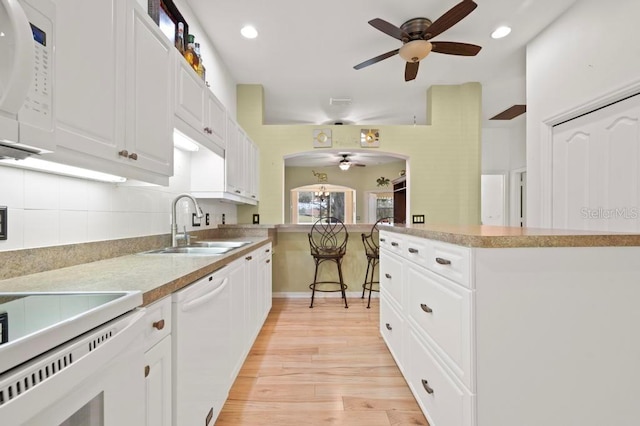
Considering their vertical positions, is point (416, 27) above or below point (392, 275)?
above

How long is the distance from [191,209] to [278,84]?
7.47 ft

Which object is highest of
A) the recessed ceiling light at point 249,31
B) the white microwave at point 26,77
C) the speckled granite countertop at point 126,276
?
the recessed ceiling light at point 249,31

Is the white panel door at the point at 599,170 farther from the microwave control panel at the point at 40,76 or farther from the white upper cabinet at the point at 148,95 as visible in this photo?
the microwave control panel at the point at 40,76

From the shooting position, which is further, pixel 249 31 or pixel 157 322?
pixel 249 31

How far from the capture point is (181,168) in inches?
91.4

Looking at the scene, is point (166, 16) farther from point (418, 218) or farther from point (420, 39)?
point (418, 218)

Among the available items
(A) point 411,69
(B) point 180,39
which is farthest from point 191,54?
(A) point 411,69

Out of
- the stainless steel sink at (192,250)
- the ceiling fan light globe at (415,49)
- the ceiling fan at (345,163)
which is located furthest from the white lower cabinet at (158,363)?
the ceiling fan at (345,163)

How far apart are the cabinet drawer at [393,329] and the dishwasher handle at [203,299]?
1.17 m

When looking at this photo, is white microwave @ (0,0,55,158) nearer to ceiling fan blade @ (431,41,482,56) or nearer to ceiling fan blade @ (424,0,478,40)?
ceiling fan blade @ (424,0,478,40)

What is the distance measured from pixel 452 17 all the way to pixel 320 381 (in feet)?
9.53

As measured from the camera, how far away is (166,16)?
5.98 feet

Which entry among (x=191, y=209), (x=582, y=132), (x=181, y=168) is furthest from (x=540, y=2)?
(x=191, y=209)

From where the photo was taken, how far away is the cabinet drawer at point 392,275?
1.95 meters
